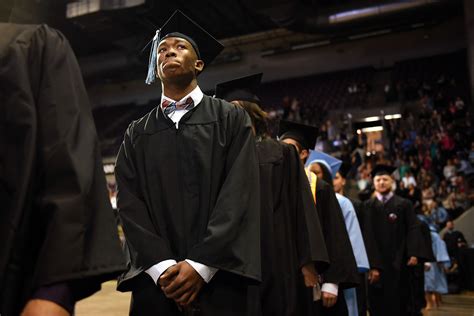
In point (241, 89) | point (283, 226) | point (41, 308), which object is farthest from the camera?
point (241, 89)

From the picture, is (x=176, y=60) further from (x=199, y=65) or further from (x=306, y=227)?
(x=306, y=227)

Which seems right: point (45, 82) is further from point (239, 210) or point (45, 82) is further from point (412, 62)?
point (412, 62)

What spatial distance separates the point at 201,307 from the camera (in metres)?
1.84

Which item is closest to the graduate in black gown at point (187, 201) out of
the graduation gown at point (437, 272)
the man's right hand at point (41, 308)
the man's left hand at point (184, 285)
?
the man's left hand at point (184, 285)

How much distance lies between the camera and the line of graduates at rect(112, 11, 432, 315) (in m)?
1.84

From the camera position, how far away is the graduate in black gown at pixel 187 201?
5.94 feet

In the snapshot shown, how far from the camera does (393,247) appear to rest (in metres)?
6.14

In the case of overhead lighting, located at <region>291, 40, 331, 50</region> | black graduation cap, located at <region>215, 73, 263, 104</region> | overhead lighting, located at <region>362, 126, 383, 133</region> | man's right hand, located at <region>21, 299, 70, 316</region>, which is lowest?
man's right hand, located at <region>21, 299, 70, 316</region>

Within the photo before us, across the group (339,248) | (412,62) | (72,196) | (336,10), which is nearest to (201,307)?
(72,196)

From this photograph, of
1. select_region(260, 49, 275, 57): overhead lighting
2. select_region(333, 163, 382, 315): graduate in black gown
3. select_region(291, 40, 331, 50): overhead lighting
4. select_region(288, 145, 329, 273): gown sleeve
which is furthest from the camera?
select_region(260, 49, 275, 57): overhead lighting

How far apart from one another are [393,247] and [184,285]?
4886 millimetres

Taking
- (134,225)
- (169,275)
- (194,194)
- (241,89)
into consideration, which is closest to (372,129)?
(241,89)

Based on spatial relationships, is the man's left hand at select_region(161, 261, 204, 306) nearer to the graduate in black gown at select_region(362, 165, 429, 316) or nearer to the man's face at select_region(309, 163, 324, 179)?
the man's face at select_region(309, 163, 324, 179)

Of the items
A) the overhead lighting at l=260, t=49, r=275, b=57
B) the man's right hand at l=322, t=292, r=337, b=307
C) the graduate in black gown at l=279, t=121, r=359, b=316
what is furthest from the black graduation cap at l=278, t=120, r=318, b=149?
the overhead lighting at l=260, t=49, r=275, b=57
